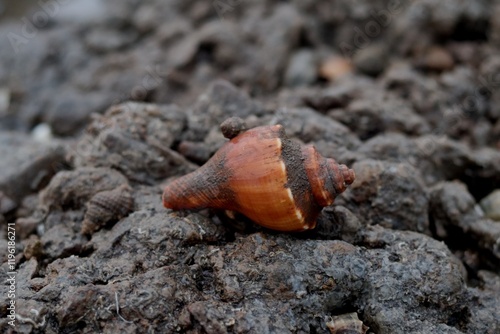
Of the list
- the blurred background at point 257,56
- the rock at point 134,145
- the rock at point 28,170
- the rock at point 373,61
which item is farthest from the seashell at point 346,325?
the rock at point 373,61

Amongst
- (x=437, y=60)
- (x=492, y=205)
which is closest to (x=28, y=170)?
(x=492, y=205)

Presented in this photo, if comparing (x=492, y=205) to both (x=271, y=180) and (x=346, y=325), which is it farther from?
(x=271, y=180)

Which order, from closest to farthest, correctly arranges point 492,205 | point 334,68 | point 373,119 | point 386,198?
point 386,198 < point 492,205 < point 373,119 < point 334,68

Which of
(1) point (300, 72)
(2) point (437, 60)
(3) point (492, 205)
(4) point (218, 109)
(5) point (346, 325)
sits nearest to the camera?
(5) point (346, 325)

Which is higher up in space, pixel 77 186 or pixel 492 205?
pixel 77 186

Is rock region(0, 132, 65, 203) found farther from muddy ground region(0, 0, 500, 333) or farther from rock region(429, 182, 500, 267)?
rock region(429, 182, 500, 267)
